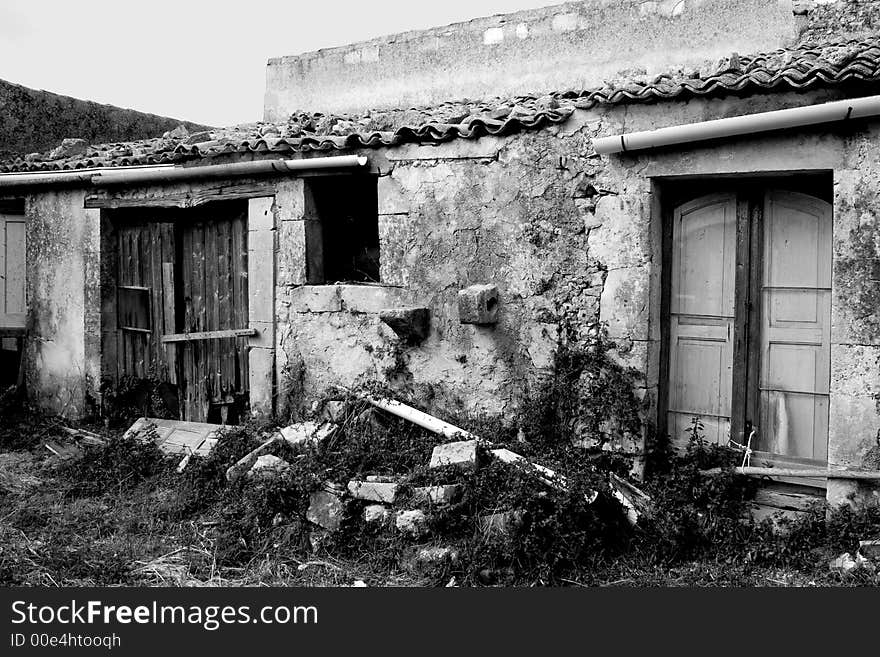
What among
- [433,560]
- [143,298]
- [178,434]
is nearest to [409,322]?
[433,560]

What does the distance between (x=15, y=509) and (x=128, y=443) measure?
55.7 inches

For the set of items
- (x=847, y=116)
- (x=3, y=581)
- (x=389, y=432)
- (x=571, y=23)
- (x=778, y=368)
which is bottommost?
(x=3, y=581)

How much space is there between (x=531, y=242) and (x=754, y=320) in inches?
69.1

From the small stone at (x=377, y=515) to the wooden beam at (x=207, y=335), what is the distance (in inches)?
120

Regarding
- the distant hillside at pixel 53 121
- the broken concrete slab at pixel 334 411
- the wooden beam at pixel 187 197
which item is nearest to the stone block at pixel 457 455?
the broken concrete slab at pixel 334 411

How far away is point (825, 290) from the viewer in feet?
19.5

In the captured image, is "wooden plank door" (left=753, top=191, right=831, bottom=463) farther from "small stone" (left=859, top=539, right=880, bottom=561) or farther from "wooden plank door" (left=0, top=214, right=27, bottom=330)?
"wooden plank door" (left=0, top=214, right=27, bottom=330)

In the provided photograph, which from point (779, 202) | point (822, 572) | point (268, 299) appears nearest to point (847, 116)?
point (779, 202)

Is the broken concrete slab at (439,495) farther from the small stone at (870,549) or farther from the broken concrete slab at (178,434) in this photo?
the broken concrete slab at (178,434)

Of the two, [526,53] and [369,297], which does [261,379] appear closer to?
[369,297]

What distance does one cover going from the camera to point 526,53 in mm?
10719

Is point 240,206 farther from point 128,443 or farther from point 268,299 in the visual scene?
point 128,443

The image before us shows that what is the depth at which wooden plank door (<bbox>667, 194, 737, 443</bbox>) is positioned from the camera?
249 inches

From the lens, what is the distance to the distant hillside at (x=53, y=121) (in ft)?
36.2
